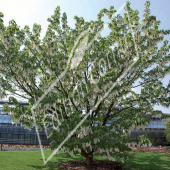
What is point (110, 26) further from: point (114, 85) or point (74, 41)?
point (114, 85)

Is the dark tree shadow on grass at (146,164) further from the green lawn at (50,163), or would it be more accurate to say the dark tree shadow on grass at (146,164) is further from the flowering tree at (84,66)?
the flowering tree at (84,66)

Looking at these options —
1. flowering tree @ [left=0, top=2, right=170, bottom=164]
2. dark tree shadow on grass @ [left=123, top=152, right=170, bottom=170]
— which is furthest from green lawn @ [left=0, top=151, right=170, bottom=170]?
flowering tree @ [left=0, top=2, right=170, bottom=164]

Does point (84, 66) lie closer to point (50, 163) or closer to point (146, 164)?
point (50, 163)

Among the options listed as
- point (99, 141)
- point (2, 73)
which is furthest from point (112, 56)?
point (2, 73)

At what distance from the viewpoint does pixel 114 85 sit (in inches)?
401

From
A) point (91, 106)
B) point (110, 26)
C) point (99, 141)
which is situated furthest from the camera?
point (110, 26)

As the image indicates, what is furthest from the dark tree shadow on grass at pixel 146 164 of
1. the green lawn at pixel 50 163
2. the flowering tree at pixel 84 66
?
the flowering tree at pixel 84 66

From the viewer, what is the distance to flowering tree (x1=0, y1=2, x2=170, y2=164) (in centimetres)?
1073

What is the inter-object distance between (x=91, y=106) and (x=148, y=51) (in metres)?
4.92

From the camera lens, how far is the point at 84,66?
1168 cm

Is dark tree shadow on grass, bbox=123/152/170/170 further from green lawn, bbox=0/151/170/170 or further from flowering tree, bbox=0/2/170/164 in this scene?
flowering tree, bbox=0/2/170/164

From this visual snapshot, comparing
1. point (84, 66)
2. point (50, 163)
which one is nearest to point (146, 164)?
point (50, 163)

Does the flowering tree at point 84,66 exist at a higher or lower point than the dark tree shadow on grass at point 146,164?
higher

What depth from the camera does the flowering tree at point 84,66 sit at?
10727 mm
